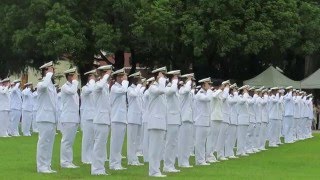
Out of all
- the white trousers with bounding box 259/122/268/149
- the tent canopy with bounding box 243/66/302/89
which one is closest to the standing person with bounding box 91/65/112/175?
the white trousers with bounding box 259/122/268/149

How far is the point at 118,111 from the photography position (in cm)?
1780

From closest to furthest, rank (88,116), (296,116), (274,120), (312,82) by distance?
(88,116) → (274,120) → (296,116) → (312,82)

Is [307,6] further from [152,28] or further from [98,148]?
[98,148]

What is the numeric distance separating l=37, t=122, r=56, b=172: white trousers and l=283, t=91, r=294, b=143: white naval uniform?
15.3 metres

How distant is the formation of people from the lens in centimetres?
1706

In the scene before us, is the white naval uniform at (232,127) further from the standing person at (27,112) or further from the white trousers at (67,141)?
the standing person at (27,112)

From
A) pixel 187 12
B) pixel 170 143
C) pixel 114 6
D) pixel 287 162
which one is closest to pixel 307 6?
pixel 187 12

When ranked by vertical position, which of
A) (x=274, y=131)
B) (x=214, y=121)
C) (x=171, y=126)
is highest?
(x=171, y=126)

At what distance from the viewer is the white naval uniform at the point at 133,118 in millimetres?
19297

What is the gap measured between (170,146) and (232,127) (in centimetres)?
523

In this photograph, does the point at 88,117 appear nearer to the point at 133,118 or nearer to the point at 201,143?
the point at 133,118

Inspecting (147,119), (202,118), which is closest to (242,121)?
(202,118)

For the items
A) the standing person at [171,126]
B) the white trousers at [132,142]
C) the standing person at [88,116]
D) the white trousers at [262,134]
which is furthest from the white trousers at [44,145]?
the white trousers at [262,134]

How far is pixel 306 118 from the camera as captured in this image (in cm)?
3409
